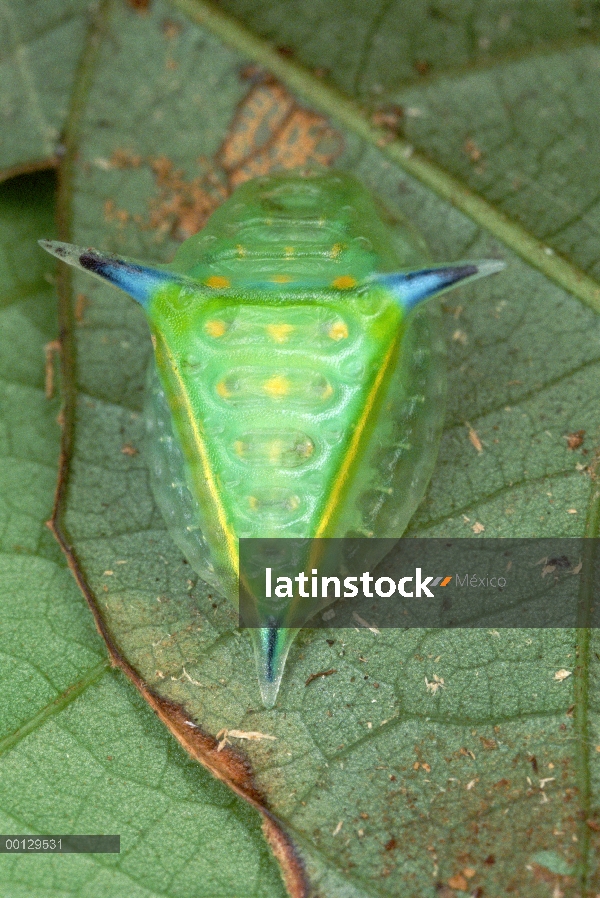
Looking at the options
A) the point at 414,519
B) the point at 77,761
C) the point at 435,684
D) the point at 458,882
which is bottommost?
the point at 458,882

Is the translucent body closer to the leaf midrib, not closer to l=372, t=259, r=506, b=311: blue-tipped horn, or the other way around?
l=372, t=259, r=506, b=311: blue-tipped horn

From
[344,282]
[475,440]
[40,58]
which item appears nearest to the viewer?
[344,282]

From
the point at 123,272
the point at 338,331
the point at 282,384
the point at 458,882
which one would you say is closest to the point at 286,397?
the point at 282,384

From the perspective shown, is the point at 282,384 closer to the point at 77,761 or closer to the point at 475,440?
the point at 475,440

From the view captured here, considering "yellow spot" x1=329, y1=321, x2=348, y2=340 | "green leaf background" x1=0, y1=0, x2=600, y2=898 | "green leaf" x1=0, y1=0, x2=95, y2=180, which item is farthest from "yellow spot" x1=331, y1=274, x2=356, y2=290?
"green leaf" x1=0, y1=0, x2=95, y2=180

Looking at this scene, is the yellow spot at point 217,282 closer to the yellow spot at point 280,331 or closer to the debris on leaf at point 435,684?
the yellow spot at point 280,331

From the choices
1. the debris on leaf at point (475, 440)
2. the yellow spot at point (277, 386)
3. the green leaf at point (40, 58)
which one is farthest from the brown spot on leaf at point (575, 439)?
the green leaf at point (40, 58)
